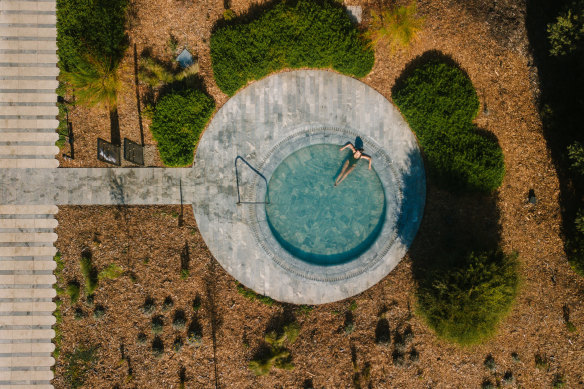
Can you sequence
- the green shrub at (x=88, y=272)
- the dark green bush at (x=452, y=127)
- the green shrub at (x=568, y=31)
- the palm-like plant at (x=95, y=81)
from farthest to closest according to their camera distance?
1. the green shrub at (x=88, y=272)
2. the dark green bush at (x=452, y=127)
3. the palm-like plant at (x=95, y=81)
4. the green shrub at (x=568, y=31)

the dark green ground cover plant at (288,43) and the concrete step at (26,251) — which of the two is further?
the concrete step at (26,251)

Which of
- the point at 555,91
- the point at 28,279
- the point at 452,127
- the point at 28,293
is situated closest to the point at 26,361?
the point at 28,293

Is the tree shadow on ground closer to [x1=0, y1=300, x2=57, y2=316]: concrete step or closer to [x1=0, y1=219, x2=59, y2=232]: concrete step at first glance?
[x1=0, y1=219, x2=59, y2=232]: concrete step

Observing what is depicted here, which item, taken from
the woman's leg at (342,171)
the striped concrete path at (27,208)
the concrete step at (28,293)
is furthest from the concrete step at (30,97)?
the woman's leg at (342,171)

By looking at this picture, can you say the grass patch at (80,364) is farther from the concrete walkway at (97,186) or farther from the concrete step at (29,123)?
the concrete step at (29,123)

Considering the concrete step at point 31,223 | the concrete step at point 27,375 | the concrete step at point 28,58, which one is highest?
the concrete step at point 28,58

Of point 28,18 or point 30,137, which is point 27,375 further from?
point 28,18
